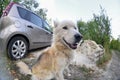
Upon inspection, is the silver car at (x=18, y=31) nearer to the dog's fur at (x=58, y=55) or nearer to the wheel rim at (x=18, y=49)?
the wheel rim at (x=18, y=49)

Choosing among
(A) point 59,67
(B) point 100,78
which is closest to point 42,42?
(B) point 100,78

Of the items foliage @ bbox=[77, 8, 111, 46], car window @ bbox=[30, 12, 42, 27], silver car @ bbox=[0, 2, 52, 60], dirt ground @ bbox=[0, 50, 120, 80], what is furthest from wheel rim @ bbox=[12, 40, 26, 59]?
foliage @ bbox=[77, 8, 111, 46]

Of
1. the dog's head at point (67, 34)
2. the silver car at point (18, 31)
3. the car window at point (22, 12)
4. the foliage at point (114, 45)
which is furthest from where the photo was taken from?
the foliage at point (114, 45)

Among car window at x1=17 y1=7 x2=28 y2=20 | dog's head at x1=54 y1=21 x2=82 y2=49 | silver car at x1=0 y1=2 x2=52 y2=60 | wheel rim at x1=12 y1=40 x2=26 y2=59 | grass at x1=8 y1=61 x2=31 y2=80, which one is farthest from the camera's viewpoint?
car window at x1=17 y1=7 x2=28 y2=20

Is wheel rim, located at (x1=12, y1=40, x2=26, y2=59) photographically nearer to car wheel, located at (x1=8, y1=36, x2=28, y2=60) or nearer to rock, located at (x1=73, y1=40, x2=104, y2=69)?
car wheel, located at (x1=8, y1=36, x2=28, y2=60)

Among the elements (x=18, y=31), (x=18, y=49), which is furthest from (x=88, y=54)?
(x=18, y=31)

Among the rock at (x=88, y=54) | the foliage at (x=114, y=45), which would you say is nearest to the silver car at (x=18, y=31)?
the rock at (x=88, y=54)

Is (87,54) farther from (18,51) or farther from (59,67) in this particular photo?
(59,67)

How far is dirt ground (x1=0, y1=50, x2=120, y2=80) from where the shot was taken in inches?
368

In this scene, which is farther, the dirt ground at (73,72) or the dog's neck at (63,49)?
the dirt ground at (73,72)

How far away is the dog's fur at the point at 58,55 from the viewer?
7.64m

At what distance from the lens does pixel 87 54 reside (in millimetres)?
11586

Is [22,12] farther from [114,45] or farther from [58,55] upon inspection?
[114,45]

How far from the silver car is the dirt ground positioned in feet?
0.80
